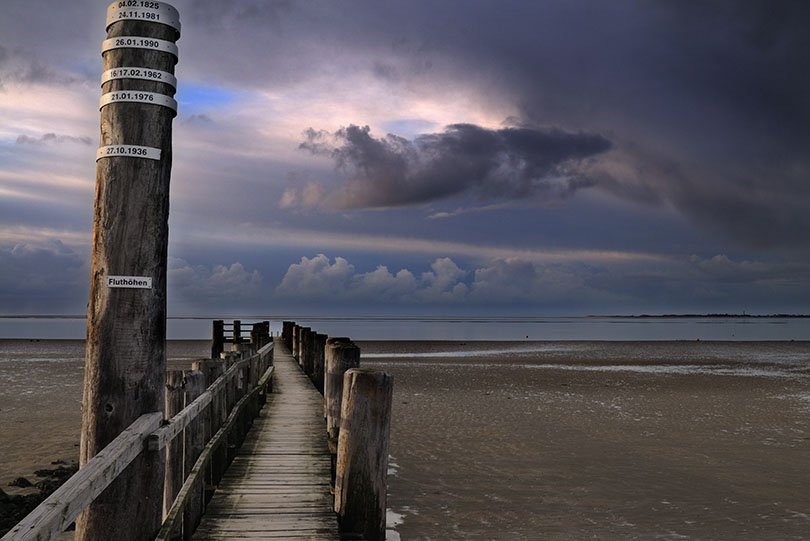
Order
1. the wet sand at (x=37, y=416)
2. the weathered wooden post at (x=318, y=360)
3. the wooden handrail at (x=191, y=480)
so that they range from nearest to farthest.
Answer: the wooden handrail at (x=191, y=480), the wet sand at (x=37, y=416), the weathered wooden post at (x=318, y=360)

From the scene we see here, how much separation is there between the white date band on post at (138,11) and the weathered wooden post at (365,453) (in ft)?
10.1

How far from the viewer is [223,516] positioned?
6.06m

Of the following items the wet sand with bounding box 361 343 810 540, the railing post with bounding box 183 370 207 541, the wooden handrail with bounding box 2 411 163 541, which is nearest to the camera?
the wooden handrail with bounding box 2 411 163 541

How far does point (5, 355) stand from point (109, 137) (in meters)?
45.7

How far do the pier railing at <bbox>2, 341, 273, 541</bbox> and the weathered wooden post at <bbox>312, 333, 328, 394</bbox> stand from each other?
290cm

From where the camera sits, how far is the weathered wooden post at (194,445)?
19.5 feet

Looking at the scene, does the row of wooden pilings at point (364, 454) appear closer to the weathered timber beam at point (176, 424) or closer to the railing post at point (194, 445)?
the weathered timber beam at point (176, 424)

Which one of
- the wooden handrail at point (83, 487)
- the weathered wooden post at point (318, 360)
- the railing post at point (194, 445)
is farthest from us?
the weathered wooden post at point (318, 360)

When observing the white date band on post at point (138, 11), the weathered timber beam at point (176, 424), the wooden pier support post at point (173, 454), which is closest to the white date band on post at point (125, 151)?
the white date band on post at point (138, 11)

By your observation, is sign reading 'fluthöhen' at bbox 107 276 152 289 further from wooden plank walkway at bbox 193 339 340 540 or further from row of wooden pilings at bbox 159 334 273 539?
wooden plank walkway at bbox 193 339 340 540

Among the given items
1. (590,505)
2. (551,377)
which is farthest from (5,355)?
(590,505)

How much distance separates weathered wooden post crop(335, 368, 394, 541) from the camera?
5561 mm

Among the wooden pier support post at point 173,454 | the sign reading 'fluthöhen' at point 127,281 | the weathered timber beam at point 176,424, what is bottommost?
the wooden pier support post at point 173,454

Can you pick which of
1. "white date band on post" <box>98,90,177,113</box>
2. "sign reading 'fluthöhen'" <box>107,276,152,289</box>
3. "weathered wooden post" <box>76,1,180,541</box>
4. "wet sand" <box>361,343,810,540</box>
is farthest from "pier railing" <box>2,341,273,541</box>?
"wet sand" <box>361,343,810,540</box>
